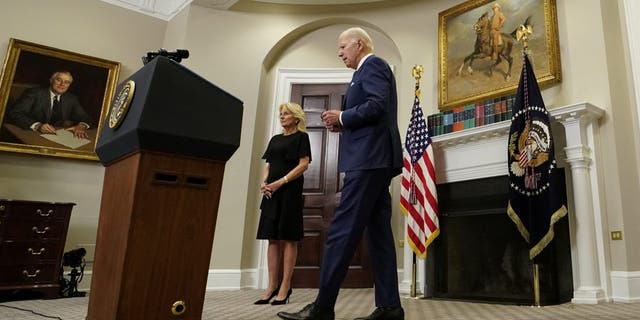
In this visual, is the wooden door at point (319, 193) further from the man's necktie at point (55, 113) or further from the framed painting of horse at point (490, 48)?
the man's necktie at point (55, 113)

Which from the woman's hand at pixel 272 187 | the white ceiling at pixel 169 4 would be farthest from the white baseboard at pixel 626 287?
Answer: the white ceiling at pixel 169 4

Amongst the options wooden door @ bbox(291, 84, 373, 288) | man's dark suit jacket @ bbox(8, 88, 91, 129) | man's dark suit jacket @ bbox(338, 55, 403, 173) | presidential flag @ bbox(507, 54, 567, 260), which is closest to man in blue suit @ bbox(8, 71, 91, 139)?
man's dark suit jacket @ bbox(8, 88, 91, 129)

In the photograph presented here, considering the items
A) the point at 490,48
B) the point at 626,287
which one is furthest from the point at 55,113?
the point at 626,287

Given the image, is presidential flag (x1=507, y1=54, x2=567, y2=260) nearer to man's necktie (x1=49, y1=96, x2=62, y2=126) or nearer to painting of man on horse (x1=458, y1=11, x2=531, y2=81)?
painting of man on horse (x1=458, y1=11, x2=531, y2=81)

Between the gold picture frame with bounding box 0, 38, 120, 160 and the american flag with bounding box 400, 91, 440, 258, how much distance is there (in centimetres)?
335

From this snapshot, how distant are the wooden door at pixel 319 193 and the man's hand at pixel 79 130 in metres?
2.39

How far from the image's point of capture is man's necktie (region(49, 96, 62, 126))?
460 centimetres

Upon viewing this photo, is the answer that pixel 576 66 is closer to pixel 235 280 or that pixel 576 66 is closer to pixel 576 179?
pixel 576 179

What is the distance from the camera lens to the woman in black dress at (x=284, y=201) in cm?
296

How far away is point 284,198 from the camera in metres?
3.01

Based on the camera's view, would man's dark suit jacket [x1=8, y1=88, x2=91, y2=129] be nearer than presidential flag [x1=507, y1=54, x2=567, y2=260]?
No

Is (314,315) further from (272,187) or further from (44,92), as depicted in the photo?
(44,92)

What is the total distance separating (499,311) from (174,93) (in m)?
2.42

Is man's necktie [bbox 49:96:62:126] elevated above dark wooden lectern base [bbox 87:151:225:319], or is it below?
above
